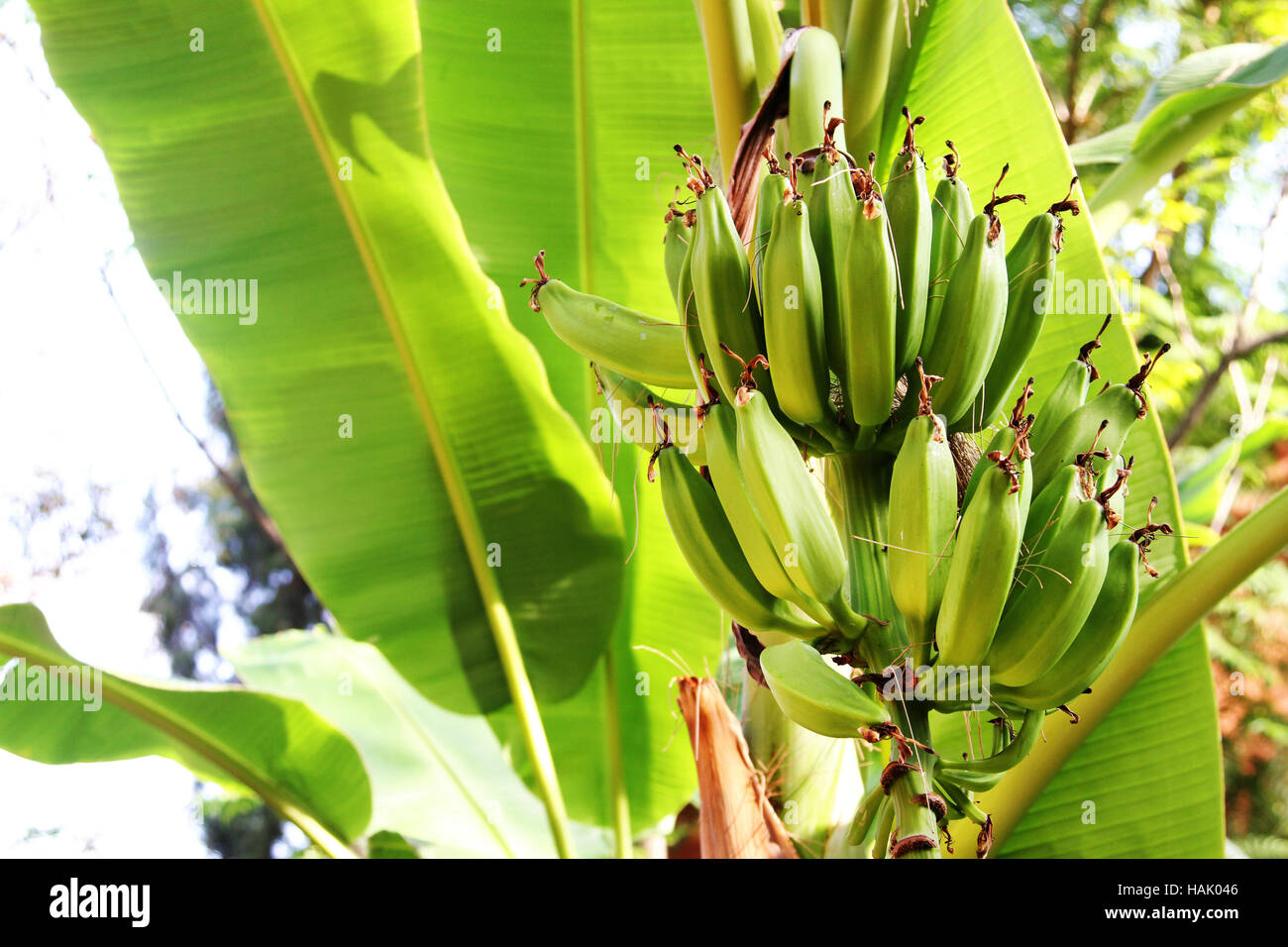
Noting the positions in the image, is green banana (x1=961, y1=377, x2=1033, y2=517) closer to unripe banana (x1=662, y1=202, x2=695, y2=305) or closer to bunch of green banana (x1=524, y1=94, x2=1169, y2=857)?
bunch of green banana (x1=524, y1=94, x2=1169, y2=857)

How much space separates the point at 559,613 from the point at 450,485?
0.21 m

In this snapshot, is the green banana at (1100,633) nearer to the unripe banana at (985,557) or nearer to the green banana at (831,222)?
the unripe banana at (985,557)

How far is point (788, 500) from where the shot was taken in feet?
1.74

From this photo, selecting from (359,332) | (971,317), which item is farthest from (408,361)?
(971,317)

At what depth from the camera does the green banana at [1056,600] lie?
0.52 metres

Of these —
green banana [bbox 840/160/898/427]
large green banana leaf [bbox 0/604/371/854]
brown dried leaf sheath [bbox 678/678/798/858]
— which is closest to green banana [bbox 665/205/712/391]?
green banana [bbox 840/160/898/427]

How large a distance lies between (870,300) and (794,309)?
0.05 metres

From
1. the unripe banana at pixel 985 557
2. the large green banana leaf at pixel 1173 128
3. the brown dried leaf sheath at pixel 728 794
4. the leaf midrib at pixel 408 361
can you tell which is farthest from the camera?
the leaf midrib at pixel 408 361

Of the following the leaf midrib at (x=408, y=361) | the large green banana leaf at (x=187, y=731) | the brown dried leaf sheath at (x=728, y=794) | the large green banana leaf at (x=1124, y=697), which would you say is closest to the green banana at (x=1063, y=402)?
the large green banana leaf at (x=1124, y=697)

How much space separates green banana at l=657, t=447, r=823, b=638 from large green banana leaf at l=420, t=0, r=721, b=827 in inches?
16.7

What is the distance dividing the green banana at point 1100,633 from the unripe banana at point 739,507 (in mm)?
147

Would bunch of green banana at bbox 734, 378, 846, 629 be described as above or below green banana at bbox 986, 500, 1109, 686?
above

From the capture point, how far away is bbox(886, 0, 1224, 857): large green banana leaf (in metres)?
0.82
